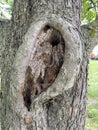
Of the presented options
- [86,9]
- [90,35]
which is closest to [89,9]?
[86,9]

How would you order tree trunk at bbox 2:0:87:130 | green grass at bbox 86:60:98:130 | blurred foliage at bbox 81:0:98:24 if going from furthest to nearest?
green grass at bbox 86:60:98:130
blurred foliage at bbox 81:0:98:24
tree trunk at bbox 2:0:87:130

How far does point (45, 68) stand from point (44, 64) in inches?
1.1

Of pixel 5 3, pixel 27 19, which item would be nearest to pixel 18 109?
pixel 27 19

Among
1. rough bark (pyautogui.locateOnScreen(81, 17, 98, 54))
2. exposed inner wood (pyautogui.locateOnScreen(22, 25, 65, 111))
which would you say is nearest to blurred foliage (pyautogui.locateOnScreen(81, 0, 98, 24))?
rough bark (pyautogui.locateOnScreen(81, 17, 98, 54))

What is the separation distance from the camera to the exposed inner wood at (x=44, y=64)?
Result: 7.48 ft

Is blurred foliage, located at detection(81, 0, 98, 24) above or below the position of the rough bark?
above

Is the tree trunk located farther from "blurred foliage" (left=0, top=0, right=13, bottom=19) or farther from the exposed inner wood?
"blurred foliage" (left=0, top=0, right=13, bottom=19)

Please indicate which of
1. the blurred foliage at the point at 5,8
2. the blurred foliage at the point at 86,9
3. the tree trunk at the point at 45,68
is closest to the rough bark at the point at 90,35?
the tree trunk at the point at 45,68

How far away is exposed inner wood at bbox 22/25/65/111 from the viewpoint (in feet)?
7.48

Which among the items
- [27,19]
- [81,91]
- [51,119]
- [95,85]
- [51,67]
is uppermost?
[27,19]

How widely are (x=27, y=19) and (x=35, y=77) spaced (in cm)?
44

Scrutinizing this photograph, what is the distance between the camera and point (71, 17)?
235 cm

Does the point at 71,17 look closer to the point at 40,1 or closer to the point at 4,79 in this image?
the point at 40,1

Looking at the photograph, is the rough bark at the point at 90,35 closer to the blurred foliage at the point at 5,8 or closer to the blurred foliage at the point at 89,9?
the blurred foliage at the point at 89,9
